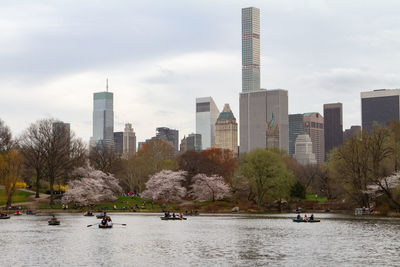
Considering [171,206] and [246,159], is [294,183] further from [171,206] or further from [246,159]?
→ [171,206]

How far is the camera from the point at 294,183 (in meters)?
117

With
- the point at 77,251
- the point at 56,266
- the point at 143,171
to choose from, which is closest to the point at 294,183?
the point at 143,171

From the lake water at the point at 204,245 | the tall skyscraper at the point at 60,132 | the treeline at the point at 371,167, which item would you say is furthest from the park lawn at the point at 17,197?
the treeline at the point at 371,167

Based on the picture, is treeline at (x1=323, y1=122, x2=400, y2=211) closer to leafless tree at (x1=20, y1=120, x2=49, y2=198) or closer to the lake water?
the lake water

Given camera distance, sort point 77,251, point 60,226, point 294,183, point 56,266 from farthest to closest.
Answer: point 294,183 → point 60,226 → point 77,251 → point 56,266

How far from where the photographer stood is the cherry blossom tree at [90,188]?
113938 mm

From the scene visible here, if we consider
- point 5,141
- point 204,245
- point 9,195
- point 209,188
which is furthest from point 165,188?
point 204,245

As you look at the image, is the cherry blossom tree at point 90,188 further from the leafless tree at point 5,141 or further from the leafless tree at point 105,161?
the leafless tree at point 5,141

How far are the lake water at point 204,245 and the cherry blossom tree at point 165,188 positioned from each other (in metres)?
41.8

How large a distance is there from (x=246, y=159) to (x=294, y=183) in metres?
13.3

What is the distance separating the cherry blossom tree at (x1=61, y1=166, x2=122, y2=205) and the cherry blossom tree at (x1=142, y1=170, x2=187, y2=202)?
7.42 meters

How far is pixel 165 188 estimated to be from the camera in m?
118

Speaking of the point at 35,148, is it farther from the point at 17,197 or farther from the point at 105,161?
the point at 105,161

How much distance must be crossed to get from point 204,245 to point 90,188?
66.4 meters
